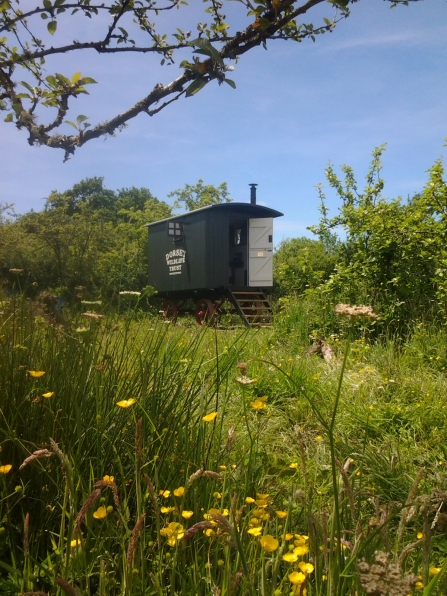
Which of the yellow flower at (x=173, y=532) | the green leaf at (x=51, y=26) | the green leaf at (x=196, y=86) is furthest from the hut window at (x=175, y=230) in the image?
the yellow flower at (x=173, y=532)

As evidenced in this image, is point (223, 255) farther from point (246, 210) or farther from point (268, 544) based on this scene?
point (268, 544)

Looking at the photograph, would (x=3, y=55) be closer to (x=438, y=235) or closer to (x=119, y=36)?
(x=119, y=36)

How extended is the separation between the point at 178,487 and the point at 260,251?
42.9 ft

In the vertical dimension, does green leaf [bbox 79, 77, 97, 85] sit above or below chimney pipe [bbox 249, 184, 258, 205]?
below

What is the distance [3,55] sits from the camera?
227cm

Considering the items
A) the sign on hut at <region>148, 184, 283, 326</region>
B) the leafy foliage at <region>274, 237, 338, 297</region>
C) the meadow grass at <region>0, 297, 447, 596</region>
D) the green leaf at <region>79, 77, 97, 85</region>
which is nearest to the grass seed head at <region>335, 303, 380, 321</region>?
the meadow grass at <region>0, 297, 447, 596</region>

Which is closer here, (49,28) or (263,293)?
(49,28)

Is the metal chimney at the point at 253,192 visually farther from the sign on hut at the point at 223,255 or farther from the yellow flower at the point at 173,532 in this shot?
the yellow flower at the point at 173,532

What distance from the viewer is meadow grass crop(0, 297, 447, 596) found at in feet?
2.85

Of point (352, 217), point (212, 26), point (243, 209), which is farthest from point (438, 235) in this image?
point (243, 209)

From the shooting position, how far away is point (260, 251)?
14.3 metres

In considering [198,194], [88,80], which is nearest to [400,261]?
[88,80]

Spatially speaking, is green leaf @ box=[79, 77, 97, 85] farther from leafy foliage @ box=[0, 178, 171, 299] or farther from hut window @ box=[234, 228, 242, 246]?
hut window @ box=[234, 228, 242, 246]

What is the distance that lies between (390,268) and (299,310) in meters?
1.28
